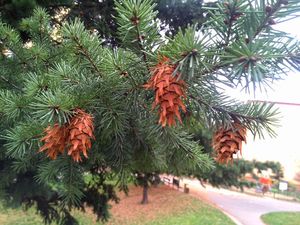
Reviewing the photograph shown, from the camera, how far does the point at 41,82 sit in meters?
1.20

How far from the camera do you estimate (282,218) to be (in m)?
13.4

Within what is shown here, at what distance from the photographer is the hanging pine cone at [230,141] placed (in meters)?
0.99

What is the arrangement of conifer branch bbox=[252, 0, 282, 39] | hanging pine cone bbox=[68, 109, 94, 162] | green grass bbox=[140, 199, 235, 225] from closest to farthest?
conifer branch bbox=[252, 0, 282, 39]
hanging pine cone bbox=[68, 109, 94, 162]
green grass bbox=[140, 199, 235, 225]

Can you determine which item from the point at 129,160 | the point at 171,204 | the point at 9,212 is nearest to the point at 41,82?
the point at 129,160

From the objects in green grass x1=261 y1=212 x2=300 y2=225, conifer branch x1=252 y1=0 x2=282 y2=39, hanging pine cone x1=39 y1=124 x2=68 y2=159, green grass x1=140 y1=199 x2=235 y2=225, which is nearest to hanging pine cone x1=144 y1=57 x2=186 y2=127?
conifer branch x1=252 y1=0 x2=282 y2=39

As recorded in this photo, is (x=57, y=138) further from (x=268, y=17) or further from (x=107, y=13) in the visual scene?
(x=107, y=13)

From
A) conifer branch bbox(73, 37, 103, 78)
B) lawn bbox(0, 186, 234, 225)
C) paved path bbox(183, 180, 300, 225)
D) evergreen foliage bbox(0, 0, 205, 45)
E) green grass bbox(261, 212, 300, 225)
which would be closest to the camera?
conifer branch bbox(73, 37, 103, 78)

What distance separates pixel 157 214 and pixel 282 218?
4491mm

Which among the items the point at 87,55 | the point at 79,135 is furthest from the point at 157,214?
the point at 79,135

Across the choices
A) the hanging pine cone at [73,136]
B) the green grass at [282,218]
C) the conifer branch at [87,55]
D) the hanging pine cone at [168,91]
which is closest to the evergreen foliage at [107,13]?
the conifer branch at [87,55]

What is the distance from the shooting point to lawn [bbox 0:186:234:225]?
35.7 ft

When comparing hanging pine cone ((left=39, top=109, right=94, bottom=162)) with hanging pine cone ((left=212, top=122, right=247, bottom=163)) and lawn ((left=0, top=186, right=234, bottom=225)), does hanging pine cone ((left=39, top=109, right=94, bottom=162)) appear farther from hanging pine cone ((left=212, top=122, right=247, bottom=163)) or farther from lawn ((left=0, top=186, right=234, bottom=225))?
lawn ((left=0, top=186, right=234, bottom=225))

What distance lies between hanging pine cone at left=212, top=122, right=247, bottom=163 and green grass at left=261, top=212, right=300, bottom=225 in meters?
12.5

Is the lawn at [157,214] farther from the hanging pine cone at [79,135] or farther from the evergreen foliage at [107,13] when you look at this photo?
the hanging pine cone at [79,135]
